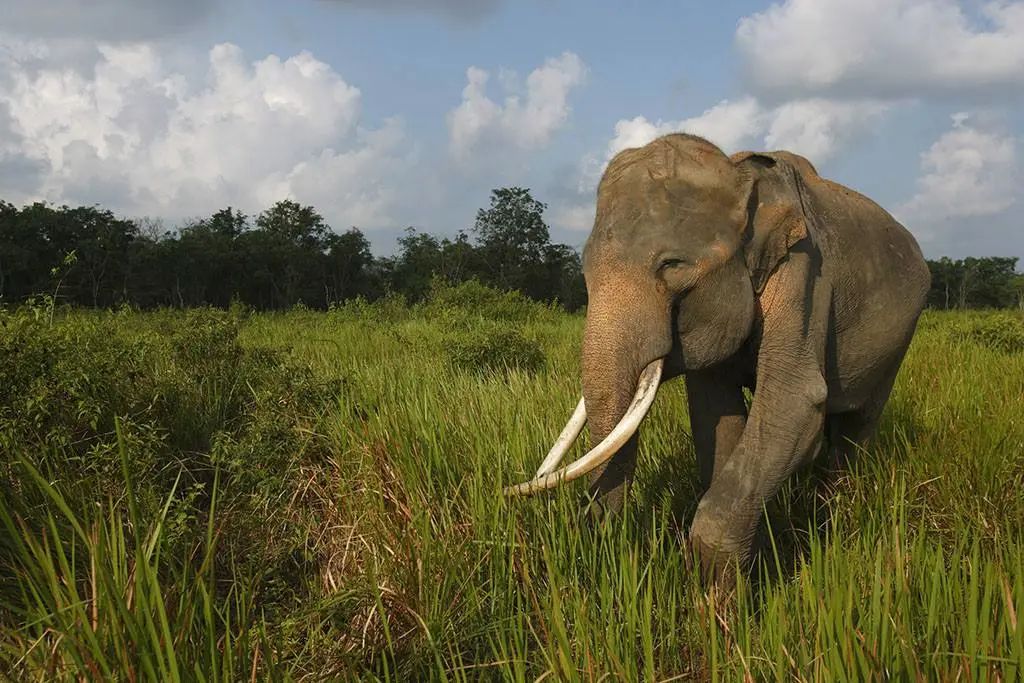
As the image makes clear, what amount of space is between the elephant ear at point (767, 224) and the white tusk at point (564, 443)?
0.79 metres

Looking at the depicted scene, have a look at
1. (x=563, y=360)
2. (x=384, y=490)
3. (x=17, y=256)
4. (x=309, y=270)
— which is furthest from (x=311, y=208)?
(x=384, y=490)

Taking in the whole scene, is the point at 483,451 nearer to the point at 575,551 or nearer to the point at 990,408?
the point at 575,551

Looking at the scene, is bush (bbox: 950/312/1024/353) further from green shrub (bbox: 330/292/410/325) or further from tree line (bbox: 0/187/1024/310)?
tree line (bbox: 0/187/1024/310)

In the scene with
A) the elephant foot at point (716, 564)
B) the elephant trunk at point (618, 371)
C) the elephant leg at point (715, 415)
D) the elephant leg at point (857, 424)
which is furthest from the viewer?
the elephant leg at point (857, 424)

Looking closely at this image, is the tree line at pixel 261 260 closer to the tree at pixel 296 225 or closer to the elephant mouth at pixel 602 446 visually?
the tree at pixel 296 225

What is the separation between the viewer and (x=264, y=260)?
51250mm

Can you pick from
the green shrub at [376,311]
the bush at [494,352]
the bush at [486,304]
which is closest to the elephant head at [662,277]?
the bush at [494,352]

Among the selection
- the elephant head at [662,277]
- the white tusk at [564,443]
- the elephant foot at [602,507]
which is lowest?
the elephant foot at [602,507]

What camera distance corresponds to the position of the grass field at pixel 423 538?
5.97ft

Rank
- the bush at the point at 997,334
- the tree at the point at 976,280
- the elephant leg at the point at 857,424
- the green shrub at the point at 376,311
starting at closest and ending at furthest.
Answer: the elephant leg at the point at 857,424 → the bush at the point at 997,334 → the green shrub at the point at 376,311 → the tree at the point at 976,280

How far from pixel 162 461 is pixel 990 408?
13.9ft

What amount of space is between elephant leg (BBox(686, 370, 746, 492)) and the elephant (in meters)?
0.01

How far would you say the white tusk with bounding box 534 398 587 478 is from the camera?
2.69m

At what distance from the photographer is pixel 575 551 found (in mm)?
2646
